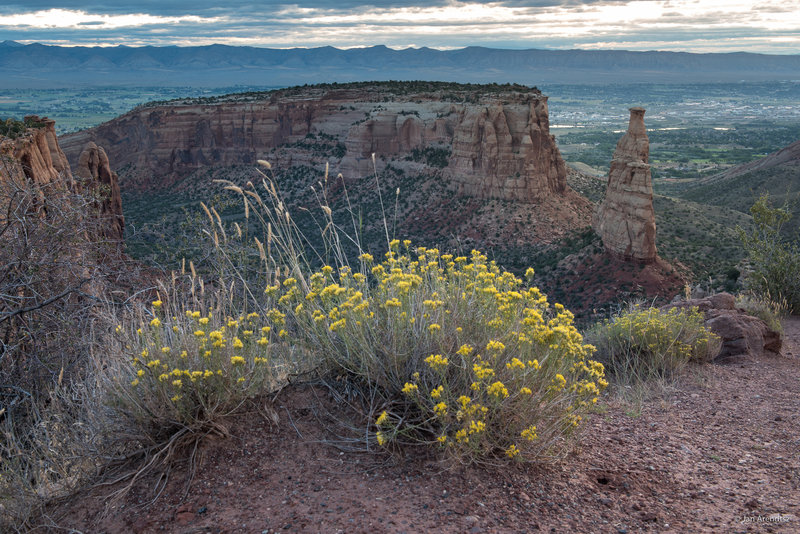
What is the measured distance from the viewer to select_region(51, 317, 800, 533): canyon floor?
136 inches

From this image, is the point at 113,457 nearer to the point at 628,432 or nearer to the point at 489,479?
the point at 489,479

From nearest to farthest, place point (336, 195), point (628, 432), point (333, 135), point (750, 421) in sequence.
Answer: point (628, 432) → point (750, 421) → point (336, 195) → point (333, 135)

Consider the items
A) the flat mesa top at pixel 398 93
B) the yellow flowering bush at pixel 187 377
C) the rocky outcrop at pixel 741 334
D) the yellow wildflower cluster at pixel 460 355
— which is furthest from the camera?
the flat mesa top at pixel 398 93

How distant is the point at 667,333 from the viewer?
25.1 ft

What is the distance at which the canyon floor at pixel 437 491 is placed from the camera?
345cm

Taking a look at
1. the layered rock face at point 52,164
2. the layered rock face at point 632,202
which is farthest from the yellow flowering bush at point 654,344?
the layered rock face at point 632,202

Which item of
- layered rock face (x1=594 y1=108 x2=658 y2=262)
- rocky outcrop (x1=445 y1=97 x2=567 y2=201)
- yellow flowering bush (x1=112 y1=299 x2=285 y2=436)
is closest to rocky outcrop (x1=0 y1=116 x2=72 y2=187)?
yellow flowering bush (x1=112 y1=299 x2=285 y2=436)

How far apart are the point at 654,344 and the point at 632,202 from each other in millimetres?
16411

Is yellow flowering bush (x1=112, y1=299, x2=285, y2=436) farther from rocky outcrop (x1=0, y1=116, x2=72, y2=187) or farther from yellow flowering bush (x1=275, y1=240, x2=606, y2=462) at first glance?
rocky outcrop (x1=0, y1=116, x2=72, y2=187)

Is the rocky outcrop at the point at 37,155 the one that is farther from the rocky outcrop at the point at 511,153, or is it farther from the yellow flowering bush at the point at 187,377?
the rocky outcrop at the point at 511,153

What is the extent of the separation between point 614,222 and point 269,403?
21626 mm

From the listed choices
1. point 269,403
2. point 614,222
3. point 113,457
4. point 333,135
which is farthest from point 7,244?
point 333,135

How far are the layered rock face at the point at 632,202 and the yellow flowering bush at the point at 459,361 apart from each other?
19.1 metres

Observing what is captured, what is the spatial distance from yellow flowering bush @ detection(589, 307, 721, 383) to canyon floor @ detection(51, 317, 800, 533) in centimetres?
242
